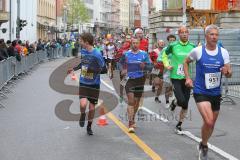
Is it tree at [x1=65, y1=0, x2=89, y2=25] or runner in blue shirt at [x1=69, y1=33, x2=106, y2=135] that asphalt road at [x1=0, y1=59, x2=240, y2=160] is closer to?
runner in blue shirt at [x1=69, y1=33, x2=106, y2=135]

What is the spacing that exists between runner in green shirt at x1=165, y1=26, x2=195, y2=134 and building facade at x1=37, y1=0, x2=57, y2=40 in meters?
63.7

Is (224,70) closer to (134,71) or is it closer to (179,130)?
(179,130)

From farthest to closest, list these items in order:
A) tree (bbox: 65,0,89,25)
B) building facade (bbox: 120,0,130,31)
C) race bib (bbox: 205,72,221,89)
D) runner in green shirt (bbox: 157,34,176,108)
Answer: building facade (bbox: 120,0,130,31), tree (bbox: 65,0,89,25), runner in green shirt (bbox: 157,34,176,108), race bib (bbox: 205,72,221,89)

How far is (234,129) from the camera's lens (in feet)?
35.5

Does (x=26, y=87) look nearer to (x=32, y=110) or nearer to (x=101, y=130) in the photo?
(x=32, y=110)

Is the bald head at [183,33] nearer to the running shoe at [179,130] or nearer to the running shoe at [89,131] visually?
the running shoe at [179,130]

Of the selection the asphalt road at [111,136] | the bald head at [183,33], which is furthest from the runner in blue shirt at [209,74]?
the bald head at [183,33]

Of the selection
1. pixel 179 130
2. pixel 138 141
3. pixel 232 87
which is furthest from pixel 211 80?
pixel 232 87

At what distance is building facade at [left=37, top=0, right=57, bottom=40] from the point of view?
75500 mm

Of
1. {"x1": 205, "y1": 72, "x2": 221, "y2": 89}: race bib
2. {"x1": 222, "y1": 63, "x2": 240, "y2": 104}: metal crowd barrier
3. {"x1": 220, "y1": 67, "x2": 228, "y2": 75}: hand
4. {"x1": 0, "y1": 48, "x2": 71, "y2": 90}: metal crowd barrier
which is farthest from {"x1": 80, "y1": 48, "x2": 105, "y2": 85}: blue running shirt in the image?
{"x1": 0, "y1": 48, "x2": 71, "y2": 90}: metal crowd barrier

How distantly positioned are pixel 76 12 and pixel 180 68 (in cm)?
8909

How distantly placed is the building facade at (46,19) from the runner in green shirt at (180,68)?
209ft

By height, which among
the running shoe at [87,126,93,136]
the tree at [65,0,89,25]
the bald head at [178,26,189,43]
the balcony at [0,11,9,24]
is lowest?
the running shoe at [87,126,93,136]

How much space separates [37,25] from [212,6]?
131ft
